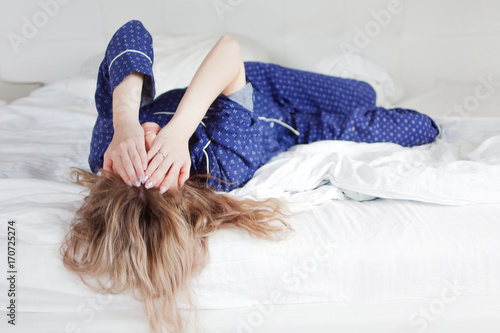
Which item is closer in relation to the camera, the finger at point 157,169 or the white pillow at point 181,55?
the finger at point 157,169

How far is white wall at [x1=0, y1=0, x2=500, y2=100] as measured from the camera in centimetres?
204

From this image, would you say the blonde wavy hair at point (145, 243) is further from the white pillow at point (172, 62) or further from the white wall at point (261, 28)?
the white wall at point (261, 28)

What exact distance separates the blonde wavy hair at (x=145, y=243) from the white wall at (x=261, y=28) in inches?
58.1

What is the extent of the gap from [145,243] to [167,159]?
162mm

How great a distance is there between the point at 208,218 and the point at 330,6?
1.59m

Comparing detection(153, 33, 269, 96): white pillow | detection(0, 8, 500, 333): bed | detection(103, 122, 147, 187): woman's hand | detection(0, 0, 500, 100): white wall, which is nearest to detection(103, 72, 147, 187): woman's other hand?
detection(103, 122, 147, 187): woman's hand

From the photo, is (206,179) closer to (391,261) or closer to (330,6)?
(391,261)

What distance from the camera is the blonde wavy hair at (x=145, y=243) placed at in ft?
2.36

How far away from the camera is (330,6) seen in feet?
6.86

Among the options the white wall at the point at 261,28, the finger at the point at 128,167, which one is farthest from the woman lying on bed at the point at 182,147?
the white wall at the point at 261,28

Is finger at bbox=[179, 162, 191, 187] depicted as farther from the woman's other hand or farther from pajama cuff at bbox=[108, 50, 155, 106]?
pajama cuff at bbox=[108, 50, 155, 106]

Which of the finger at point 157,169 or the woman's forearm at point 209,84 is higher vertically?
the woman's forearm at point 209,84

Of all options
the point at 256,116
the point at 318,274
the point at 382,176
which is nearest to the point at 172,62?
the point at 256,116

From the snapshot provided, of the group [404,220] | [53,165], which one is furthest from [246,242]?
[53,165]
